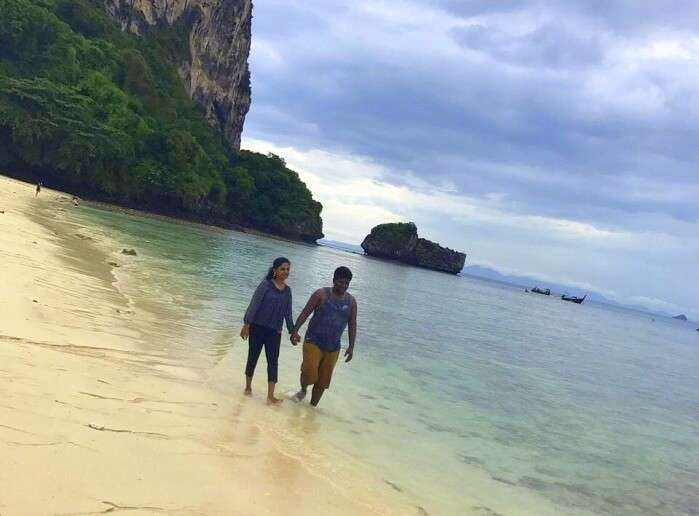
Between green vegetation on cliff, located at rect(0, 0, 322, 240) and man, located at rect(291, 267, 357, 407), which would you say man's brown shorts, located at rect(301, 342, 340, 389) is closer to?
man, located at rect(291, 267, 357, 407)

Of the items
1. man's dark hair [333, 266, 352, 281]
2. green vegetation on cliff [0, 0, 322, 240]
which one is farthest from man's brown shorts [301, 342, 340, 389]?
green vegetation on cliff [0, 0, 322, 240]

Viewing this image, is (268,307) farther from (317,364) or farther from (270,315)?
(317,364)

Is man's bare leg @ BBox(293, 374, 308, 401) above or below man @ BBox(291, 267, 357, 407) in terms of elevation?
below

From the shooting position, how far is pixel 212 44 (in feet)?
407

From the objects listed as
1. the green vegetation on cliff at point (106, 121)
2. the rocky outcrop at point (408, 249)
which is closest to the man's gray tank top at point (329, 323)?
the green vegetation on cliff at point (106, 121)

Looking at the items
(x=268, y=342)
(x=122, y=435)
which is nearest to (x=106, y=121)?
(x=268, y=342)

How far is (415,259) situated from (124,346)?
146135 mm

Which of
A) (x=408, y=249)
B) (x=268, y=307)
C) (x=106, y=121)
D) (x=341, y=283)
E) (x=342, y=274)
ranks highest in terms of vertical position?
(x=106, y=121)

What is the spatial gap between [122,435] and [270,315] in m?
3.11

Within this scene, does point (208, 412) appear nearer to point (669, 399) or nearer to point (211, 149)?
point (669, 399)

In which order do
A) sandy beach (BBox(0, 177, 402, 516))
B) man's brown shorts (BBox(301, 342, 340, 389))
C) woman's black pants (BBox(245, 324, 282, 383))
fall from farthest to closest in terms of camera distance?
man's brown shorts (BBox(301, 342, 340, 389))
woman's black pants (BBox(245, 324, 282, 383))
sandy beach (BBox(0, 177, 402, 516))

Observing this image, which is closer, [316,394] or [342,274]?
[342,274]

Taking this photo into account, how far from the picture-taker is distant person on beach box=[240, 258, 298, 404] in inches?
306

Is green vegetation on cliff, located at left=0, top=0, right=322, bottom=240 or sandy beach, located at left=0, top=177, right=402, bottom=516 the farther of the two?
green vegetation on cliff, located at left=0, top=0, right=322, bottom=240
